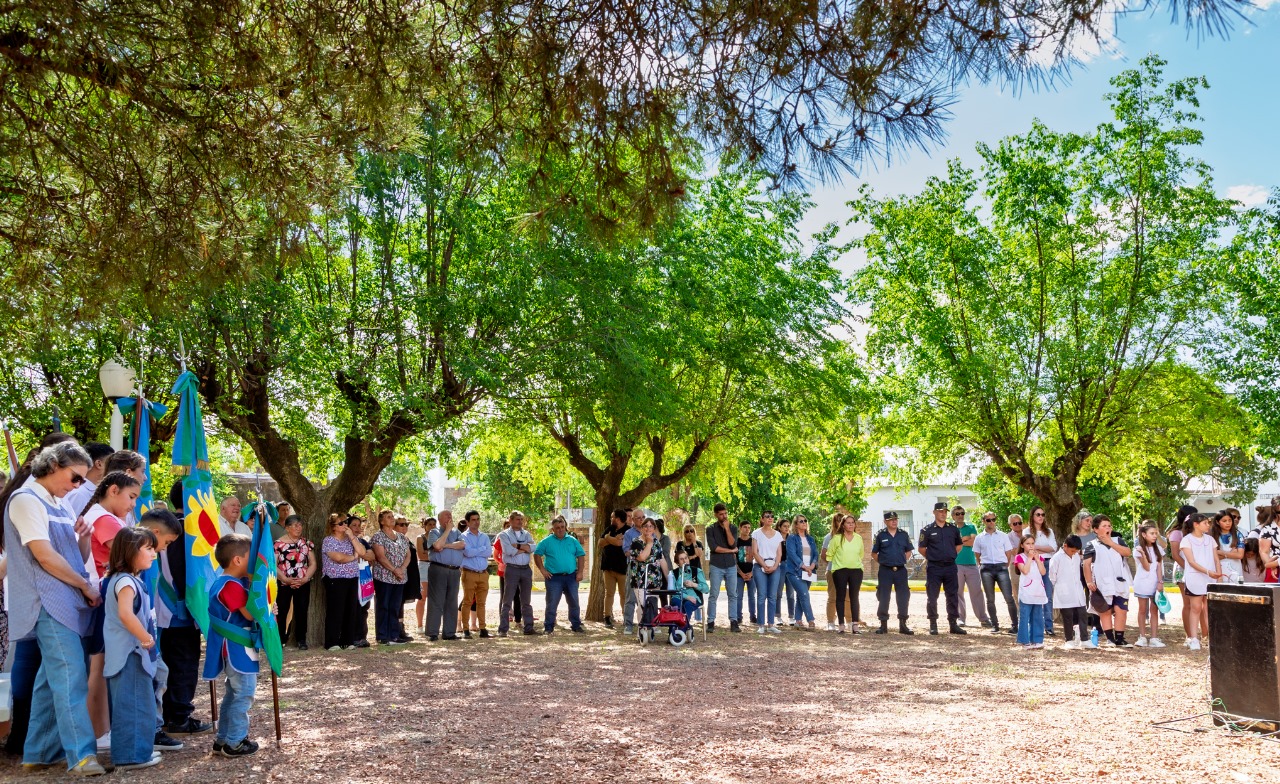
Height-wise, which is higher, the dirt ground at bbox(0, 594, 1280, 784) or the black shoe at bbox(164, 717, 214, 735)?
the black shoe at bbox(164, 717, 214, 735)

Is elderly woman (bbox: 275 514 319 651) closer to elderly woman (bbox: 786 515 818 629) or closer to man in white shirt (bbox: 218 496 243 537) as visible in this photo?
man in white shirt (bbox: 218 496 243 537)

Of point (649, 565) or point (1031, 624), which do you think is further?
point (649, 565)

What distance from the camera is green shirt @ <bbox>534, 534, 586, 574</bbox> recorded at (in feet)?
52.7

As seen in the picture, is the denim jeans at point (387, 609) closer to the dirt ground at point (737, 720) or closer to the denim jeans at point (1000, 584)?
the dirt ground at point (737, 720)

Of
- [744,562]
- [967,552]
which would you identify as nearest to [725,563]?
[744,562]

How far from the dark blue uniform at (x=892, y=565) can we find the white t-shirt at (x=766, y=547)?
157 centimetres

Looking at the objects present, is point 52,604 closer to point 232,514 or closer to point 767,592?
point 232,514

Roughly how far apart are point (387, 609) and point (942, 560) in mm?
8325

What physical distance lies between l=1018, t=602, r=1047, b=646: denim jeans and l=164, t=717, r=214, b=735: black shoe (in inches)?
403

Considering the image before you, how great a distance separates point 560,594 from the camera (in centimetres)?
1579

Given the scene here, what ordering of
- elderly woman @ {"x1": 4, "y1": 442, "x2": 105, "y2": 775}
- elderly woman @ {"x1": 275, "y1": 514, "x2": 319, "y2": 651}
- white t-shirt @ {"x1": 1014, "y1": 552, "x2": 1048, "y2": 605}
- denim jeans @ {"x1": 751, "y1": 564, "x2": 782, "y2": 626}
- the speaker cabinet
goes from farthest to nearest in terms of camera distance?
denim jeans @ {"x1": 751, "y1": 564, "x2": 782, "y2": 626}
white t-shirt @ {"x1": 1014, "y1": 552, "x2": 1048, "y2": 605}
elderly woman @ {"x1": 275, "y1": 514, "x2": 319, "y2": 651}
the speaker cabinet
elderly woman @ {"x1": 4, "y1": 442, "x2": 105, "y2": 775}

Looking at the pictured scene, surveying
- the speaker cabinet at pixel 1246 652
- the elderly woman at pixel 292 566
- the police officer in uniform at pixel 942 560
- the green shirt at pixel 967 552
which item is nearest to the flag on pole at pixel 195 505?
the elderly woman at pixel 292 566

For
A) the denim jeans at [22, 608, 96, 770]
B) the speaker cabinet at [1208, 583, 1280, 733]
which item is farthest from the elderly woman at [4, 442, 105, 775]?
the speaker cabinet at [1208, 583, 1280, 733]

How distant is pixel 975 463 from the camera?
21094mm
